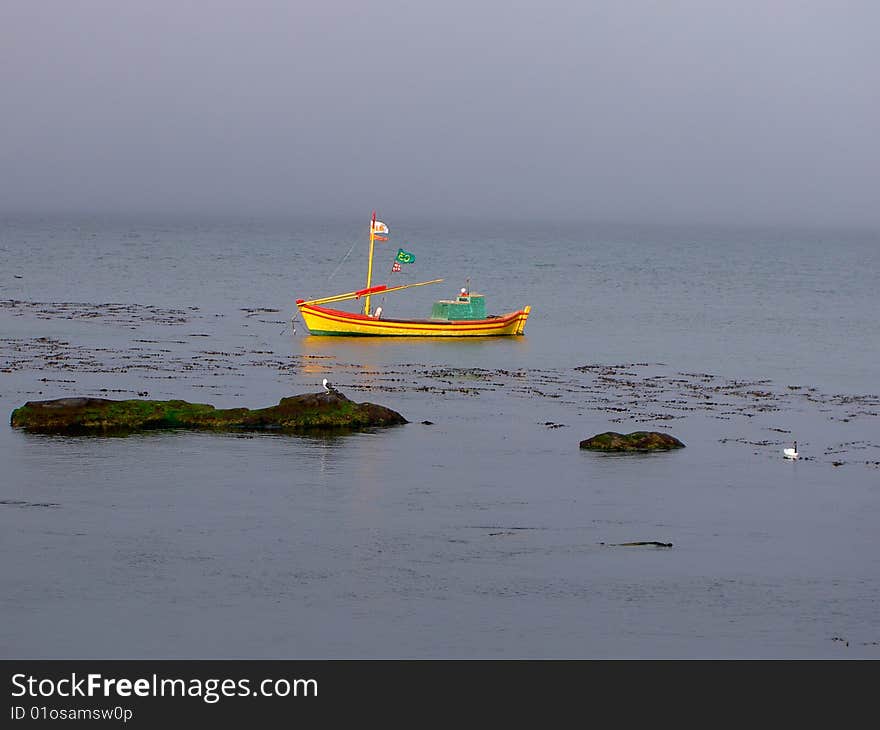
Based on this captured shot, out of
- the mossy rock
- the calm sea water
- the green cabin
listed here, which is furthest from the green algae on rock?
the green cabin

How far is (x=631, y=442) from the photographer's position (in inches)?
1588

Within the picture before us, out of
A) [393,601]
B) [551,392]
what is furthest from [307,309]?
[393,601]

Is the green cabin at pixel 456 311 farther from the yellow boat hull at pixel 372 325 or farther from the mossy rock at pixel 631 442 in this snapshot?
the mossy rock at pixel 631 442

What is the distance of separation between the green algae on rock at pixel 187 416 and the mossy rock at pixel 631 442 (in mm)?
6328

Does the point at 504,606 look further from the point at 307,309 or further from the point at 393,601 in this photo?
the point at 307,309

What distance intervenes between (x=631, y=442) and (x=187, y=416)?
12218 mm

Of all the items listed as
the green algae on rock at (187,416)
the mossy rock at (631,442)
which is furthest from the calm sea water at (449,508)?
the green algae on rock at (187,416)

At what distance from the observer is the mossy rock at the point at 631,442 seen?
40.3m

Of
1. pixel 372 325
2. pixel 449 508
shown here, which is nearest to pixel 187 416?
pixel 449 508

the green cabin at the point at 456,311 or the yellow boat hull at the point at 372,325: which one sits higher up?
the green cabin at the point at 456,311

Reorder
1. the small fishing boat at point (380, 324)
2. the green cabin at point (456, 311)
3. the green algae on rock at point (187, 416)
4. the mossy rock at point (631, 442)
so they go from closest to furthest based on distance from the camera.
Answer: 1. the mossy rock at point (631, 442)
2. the green algae on rock at point (187, 416)
3. the small fishing boat at point (380, 324)
4. the green cabin at point (456, 311)

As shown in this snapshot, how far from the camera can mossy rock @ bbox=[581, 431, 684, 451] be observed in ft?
132

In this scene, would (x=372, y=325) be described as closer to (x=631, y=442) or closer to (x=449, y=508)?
(x=631, y=442)

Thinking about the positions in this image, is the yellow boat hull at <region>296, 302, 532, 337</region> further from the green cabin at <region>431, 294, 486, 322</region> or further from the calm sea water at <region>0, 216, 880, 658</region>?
the green cabin at <region>431, 294, 486, 322</region>
